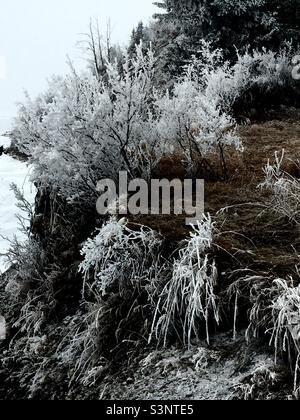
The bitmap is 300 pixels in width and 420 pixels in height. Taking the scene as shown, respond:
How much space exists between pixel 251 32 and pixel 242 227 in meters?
6.16

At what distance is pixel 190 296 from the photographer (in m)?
2.74

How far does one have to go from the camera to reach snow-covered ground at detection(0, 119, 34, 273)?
7.64 m

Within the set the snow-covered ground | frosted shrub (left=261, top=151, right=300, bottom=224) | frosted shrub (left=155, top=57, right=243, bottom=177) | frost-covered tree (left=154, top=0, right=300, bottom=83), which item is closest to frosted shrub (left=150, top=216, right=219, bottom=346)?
frosted shrub (left=261, top=151, right=300, bottom=224)

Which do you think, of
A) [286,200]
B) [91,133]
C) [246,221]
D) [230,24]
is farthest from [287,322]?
[230,24]

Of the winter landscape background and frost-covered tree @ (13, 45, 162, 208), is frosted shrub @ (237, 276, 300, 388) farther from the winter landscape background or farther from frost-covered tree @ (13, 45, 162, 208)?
frost-covered tree @ (13, 45, 162, 208)

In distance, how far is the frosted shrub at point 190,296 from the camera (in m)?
2.70

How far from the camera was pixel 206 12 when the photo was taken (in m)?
8.12

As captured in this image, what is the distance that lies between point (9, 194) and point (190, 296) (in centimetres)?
771

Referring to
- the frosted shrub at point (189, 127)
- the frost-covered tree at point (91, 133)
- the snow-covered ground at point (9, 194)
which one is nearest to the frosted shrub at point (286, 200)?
the frosted shrub at point (189, 127)

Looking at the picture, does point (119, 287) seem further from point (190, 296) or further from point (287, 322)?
point (287, 322)

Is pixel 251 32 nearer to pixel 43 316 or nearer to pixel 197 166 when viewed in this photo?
pixel 197 166

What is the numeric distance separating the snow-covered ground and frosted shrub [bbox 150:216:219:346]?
3.48 meters

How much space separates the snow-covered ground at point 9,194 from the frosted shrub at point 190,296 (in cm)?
348
